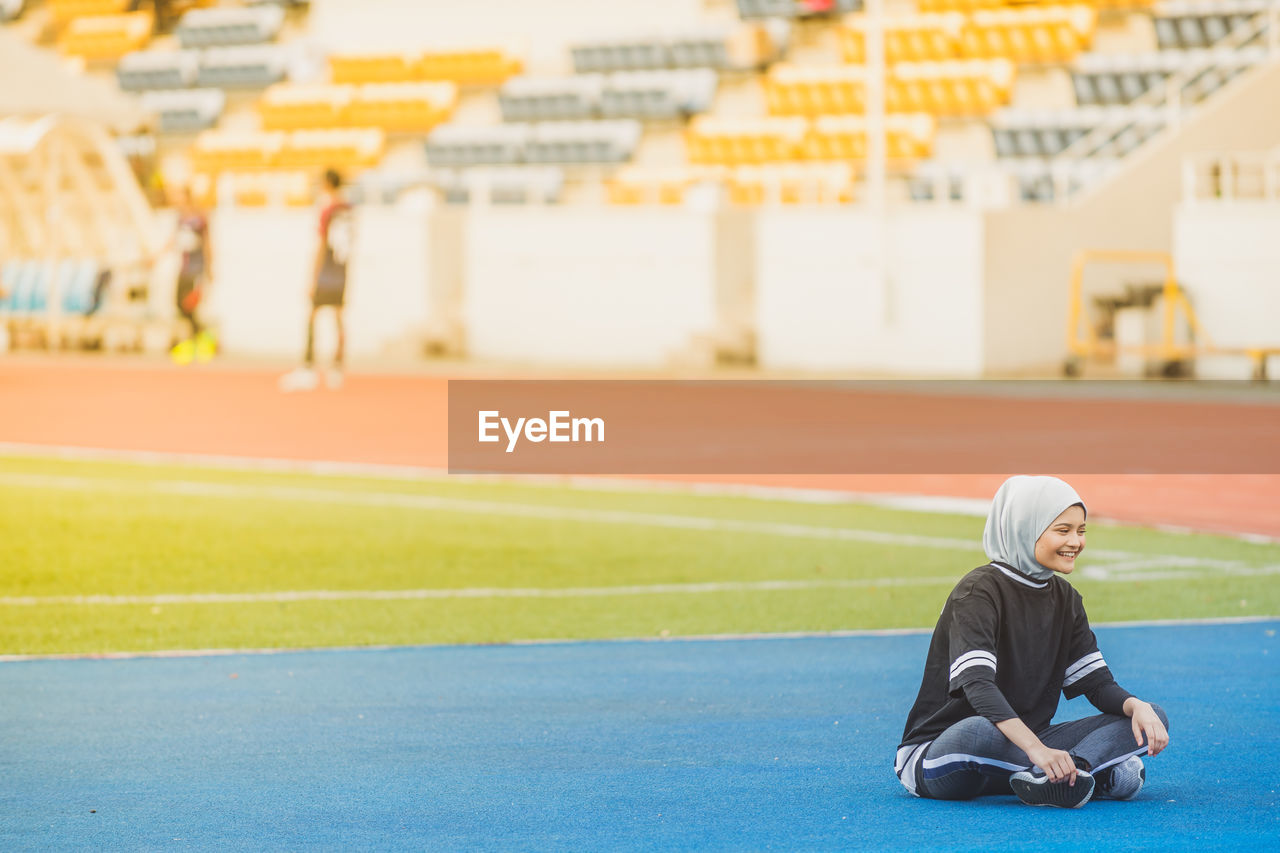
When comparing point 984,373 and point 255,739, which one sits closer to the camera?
point 255,739

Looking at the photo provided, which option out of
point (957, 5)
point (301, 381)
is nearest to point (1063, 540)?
point (301, 381)

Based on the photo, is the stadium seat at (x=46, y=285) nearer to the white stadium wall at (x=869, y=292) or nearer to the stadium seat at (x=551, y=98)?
the stadium seat at (x=551, y=98)

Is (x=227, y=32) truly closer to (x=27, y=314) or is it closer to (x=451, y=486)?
(x=27, y=314)

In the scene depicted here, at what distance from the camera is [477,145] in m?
36.4

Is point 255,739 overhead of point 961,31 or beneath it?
beneath

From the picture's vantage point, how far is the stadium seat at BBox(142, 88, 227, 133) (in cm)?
4072

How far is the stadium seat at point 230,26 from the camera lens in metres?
42.5

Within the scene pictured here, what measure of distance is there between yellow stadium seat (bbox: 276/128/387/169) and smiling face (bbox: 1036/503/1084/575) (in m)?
34.1

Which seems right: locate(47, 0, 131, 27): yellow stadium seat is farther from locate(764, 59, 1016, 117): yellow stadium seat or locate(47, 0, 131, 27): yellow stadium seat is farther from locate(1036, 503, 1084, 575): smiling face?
locate(1036, 503, 1084, 575): smiling face

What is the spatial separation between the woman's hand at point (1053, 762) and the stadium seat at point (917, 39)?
28746 mm

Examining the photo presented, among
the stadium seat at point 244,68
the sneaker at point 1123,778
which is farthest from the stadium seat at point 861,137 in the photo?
the sneaker at point 1123,778

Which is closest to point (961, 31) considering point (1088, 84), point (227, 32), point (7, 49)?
point (1088, 84)

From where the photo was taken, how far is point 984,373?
24984mm

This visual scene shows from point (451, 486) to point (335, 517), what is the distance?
2.00 meters
